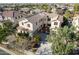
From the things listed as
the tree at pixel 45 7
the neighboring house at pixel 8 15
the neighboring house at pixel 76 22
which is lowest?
the neighboring house at pixel 76 22

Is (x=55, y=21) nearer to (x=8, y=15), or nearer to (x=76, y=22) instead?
(x=76, y=22)

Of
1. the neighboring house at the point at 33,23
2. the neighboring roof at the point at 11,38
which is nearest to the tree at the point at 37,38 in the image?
the neighboring house at the point at 33,23

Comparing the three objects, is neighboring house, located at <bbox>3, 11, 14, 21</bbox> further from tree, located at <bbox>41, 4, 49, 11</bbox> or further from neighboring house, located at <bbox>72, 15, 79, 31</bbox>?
neighboring house, located at <bbox>72, 15, 79, 31</bbox>

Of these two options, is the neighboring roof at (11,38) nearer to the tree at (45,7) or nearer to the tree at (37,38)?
the tree at (37,38)

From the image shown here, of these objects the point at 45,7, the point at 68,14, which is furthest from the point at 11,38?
the point at 68,14

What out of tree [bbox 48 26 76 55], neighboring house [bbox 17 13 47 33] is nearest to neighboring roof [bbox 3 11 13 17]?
neighboring house [bbox 17 13 47 33]
